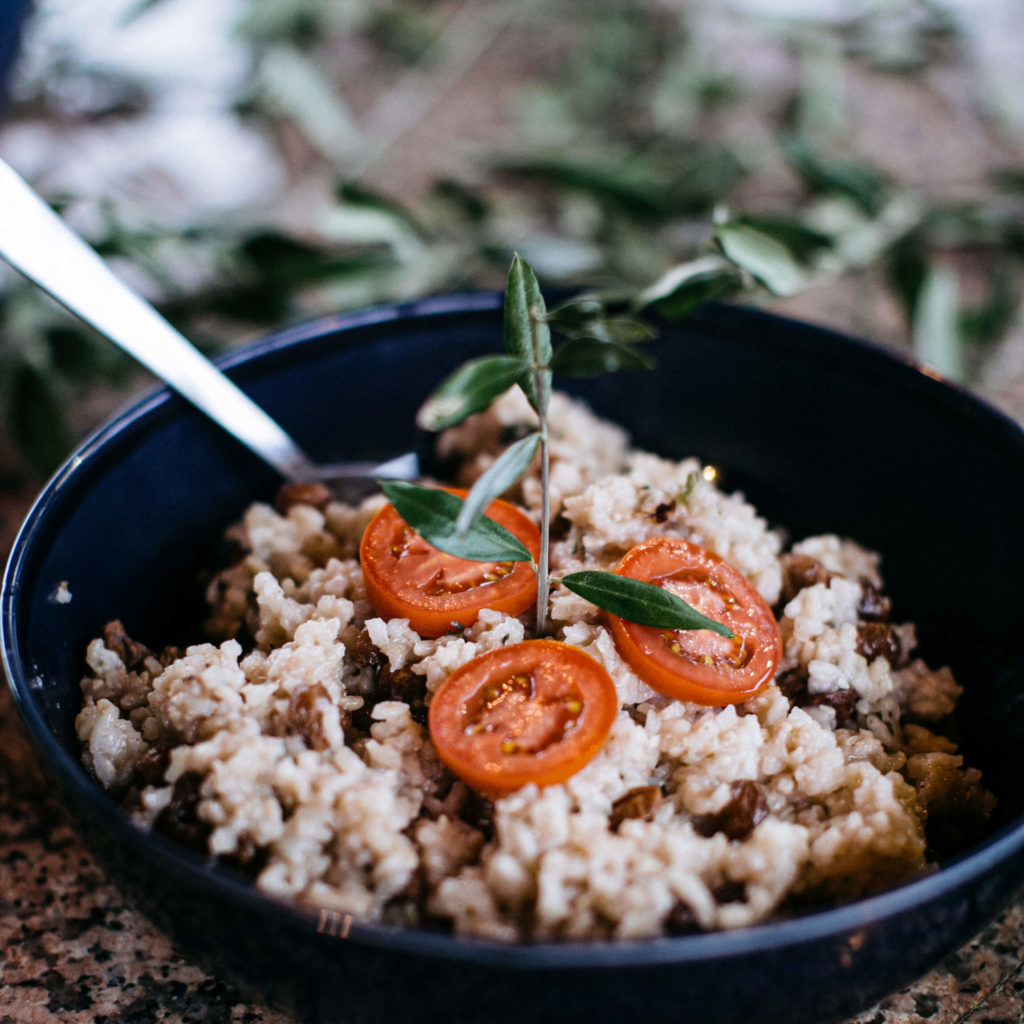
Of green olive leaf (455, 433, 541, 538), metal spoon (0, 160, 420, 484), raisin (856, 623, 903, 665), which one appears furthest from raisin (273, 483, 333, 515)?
raisin (856, 623, 903, 665)

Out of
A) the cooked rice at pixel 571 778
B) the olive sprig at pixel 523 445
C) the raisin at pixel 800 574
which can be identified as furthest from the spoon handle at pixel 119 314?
the raisin at pixel 800 574

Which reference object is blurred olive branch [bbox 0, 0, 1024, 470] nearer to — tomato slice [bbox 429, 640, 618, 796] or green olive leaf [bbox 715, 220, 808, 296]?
green olive leaf [bbox 715, 220, 808, 296]

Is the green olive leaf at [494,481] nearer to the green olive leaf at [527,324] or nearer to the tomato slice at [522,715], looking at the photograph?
the green olive leaf at [527,324]

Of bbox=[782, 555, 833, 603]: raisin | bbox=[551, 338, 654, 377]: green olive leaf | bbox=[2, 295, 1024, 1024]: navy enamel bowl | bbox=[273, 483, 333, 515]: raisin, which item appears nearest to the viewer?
bbox=[2, 295, 1024, 1024]: navy enamel bowl

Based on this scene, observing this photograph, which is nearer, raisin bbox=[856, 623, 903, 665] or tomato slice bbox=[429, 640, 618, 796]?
tomato slice bbox=[429, 640, 618, 796]

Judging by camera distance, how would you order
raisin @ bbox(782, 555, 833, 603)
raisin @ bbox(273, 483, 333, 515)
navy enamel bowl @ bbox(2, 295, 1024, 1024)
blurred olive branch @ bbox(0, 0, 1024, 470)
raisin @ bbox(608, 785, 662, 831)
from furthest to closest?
blurred olive branch @ bbox(0, 0, 1024, 470) < raisin @ bbox(273, 483, 333, 515) < raisin @ bbox(782, 555, 833, 603) < raisin @ bbox(608, 785, 662, 831) < navy enamel bowl @ bbox(2, 295, 1024, 1024)
